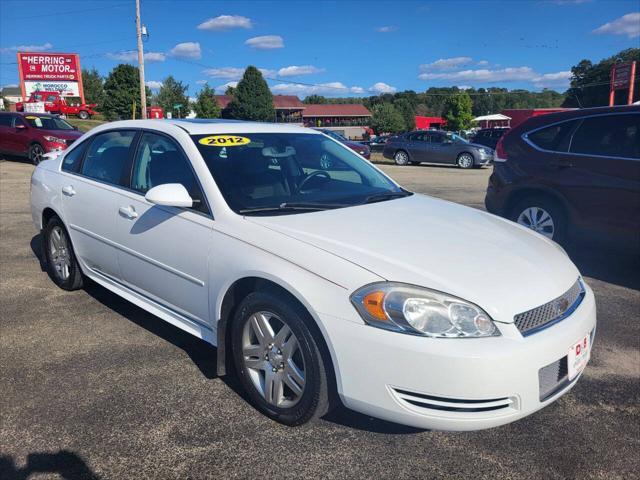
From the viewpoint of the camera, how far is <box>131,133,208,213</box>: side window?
3266 mm

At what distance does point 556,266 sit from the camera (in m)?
2.87

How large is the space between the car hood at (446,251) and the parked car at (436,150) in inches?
705

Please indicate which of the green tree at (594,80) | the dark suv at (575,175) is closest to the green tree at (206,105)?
the green tree at (594,80)

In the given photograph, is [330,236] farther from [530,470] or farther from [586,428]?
[586,428]

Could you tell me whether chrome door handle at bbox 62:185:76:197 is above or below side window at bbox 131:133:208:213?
below

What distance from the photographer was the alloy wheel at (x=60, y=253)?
15.2 feet

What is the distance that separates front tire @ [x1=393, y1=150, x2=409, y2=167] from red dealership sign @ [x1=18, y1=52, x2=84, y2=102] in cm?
3161

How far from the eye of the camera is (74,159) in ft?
15.0

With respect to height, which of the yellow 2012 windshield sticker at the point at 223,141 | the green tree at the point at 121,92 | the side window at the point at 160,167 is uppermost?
the green tree at the point at 121,92

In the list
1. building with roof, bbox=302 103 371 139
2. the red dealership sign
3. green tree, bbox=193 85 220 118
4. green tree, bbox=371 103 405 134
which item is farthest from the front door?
building with roof, bbox=302 103 371 139

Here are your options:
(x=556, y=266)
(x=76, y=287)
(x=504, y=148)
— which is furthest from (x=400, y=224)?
(x=504, y=148)

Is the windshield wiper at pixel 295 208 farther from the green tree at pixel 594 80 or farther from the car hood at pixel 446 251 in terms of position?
the green tree at pixel 594 80

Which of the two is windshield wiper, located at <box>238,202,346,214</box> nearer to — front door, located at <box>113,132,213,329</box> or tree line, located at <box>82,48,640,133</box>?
front door, located at <box>113,132,213,329</box>

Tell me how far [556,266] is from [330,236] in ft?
4.18
